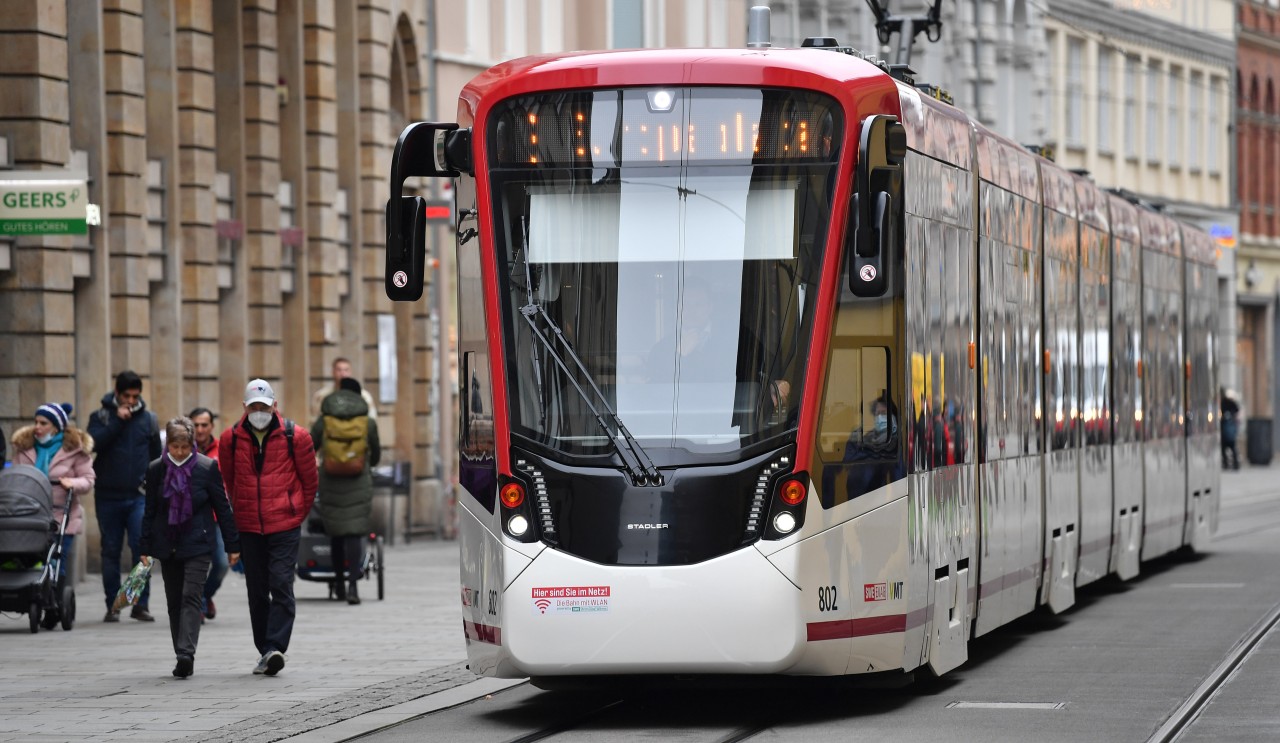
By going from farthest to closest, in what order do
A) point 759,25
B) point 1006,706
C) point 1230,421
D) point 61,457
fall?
point 1230,421, point 61,457, point 759,25, point 1006,706

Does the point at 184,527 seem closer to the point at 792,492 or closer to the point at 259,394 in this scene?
the point at 259,394

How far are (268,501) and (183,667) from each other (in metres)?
1.08

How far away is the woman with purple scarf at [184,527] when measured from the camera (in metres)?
16.2

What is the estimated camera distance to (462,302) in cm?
1384

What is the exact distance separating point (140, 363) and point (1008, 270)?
11.5 metres

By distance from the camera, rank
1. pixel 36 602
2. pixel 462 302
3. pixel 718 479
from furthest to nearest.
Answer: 1. pixel 36 602
2. pixel 462 302
3. pixel 718 479

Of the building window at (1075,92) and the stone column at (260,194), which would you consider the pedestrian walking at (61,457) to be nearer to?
the stone column at (260,194)

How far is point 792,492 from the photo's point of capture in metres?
13.0

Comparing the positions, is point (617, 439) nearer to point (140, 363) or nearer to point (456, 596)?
point (456, 596)

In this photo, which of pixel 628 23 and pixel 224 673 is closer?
pixel 224 673

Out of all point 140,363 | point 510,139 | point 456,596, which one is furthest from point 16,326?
point 510,139

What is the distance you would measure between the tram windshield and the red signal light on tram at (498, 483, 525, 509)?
0.25 metres

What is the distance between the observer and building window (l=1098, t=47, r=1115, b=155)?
6381cm

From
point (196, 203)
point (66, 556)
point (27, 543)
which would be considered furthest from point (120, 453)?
point (196, 203)
